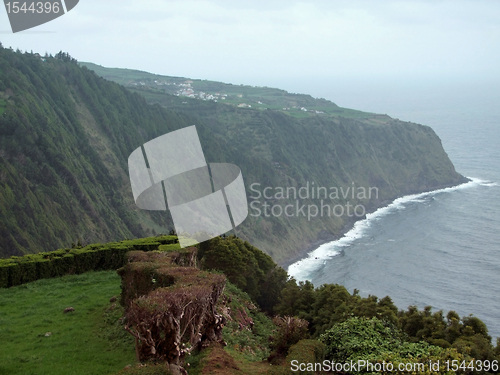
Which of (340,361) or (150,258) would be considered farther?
(150,258)

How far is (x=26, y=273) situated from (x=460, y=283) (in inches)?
1867

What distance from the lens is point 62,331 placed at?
47.8 feet

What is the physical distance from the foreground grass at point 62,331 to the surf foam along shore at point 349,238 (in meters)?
40.8

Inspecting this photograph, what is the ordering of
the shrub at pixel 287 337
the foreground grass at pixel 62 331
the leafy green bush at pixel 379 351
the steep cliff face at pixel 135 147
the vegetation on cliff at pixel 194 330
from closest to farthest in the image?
the vegetation on cliff at pixel 194 330 → the leafy green bush at pixel 379 351 → the foreground grass at pixel 62 331 → the shrub at pixel 287 337 → the steep cliff face at pixel 135 147

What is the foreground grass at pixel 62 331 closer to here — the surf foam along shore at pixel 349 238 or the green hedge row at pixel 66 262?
the green hedge row at pixel 66 262

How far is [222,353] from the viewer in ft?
40.4

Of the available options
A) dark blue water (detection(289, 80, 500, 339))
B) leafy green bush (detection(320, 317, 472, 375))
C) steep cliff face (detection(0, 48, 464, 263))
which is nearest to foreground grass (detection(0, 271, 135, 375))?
leafy green bush (detection(320, 317, 472, 375))

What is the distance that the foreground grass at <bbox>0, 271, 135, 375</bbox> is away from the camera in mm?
12105

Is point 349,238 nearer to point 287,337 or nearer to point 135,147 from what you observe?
point 135,147

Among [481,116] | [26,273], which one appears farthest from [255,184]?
[481,116]

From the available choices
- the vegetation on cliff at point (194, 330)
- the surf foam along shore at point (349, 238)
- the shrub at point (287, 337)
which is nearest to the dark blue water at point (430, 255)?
the surf foam along shore at point (349, 238)

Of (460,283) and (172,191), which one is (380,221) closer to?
(460,283)

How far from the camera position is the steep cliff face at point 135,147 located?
4888 cm

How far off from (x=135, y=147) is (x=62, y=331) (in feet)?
194
